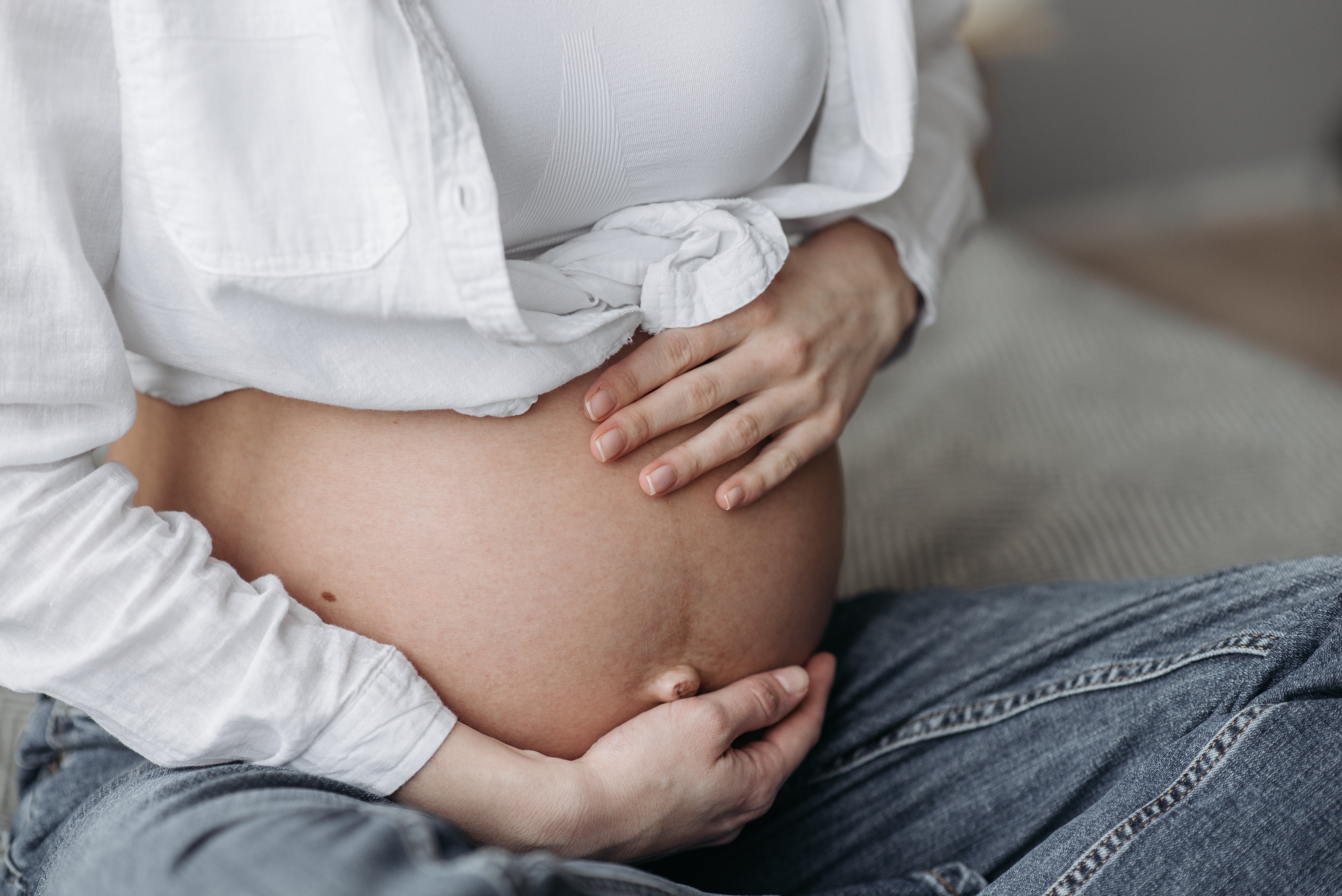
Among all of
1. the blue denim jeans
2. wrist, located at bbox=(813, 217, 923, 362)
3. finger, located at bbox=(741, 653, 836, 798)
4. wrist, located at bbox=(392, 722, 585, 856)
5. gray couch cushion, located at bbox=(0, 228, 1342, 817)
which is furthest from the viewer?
gray couch cushion, located at bbox=(0, 228, 1342, 817)

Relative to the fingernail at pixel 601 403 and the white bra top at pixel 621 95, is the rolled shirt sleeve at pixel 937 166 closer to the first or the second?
the white bra top at pixel 621 95

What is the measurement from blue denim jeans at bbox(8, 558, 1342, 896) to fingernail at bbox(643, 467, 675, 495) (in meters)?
0.21

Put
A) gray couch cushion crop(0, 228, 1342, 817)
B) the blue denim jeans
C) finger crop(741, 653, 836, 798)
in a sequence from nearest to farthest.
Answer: the blue denim jeans, finger crop(741, 653, 836, 798), gray couch cushion crop(0, 228, 1342, 817)

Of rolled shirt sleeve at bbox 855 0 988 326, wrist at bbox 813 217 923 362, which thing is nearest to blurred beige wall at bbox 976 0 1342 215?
rolled shirt sleeve at bbox 855 0 988 326

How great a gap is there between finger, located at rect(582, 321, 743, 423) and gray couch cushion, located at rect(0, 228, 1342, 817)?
51 cm

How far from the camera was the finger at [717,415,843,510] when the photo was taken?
0.62 meters

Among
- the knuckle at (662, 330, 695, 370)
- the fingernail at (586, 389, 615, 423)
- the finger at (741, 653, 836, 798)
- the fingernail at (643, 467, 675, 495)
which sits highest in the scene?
the knuckle at (662, 330, 695, 370)

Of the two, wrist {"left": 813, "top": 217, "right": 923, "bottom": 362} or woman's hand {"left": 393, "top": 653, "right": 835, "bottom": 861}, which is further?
wrist {"left": 813, "top": 217, "right": 923, "bottom": 362}

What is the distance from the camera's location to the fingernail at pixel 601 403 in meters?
0.58

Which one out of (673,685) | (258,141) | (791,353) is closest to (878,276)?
(791,353)

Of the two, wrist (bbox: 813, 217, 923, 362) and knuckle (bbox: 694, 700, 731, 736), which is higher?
wrist (bbox: 813, 217, 923, 362)

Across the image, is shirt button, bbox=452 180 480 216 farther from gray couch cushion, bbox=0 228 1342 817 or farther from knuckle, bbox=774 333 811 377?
gray couch cushion, bbox=0 228 1342 817

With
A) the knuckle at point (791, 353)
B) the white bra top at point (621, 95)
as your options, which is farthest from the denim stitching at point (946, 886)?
the white bra top at point (621, 95)

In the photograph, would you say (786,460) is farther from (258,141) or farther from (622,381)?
(258,141)
